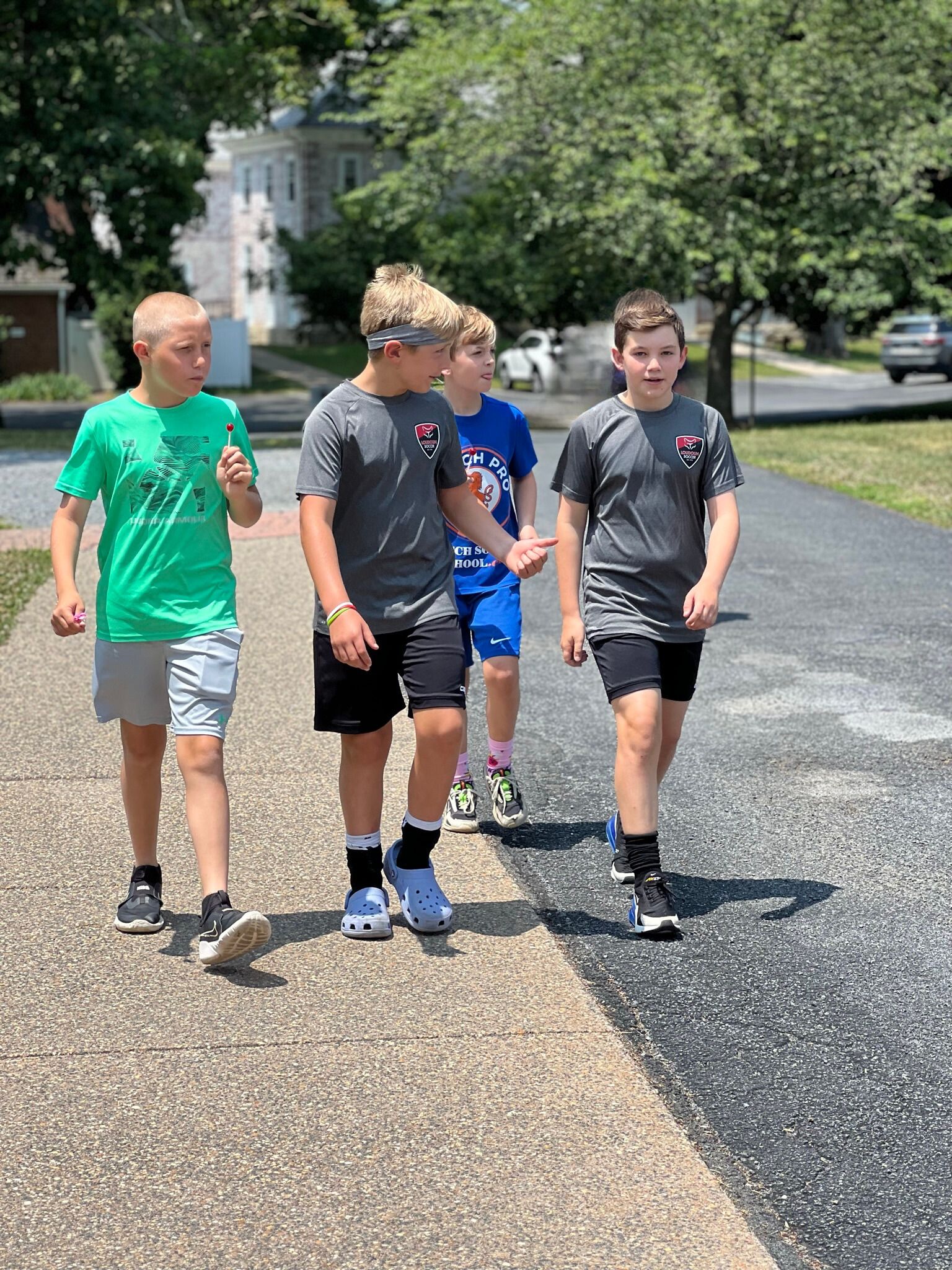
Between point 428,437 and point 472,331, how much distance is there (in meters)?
1.00

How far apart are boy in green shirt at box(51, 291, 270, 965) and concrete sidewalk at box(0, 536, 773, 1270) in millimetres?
406

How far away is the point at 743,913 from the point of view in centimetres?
487

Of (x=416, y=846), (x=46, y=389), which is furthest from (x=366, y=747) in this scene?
(x=46, y=389)

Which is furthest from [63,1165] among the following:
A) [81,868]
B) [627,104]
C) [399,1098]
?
[627,104]

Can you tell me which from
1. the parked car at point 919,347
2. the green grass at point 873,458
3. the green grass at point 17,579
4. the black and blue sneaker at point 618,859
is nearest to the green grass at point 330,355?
the parked car at point 919,347

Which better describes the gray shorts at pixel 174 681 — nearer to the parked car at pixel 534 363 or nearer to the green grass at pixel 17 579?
the green grass at pixel 17 579

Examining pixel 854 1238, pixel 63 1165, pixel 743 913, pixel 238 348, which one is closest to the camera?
pixel 854 1238

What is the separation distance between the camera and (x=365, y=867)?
4.64m

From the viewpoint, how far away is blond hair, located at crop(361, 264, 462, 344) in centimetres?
433

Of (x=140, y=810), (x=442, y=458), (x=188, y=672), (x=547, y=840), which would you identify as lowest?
(x=547, y=840)

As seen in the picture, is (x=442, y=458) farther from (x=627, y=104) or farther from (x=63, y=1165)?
(x=627, y=104)

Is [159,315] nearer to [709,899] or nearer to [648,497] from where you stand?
[648,497]

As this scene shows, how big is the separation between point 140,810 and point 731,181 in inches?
924

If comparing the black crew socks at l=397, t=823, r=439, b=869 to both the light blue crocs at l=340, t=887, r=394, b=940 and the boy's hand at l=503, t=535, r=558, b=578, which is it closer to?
the light blue crocs at l=340, t=887, r=394, b=940
